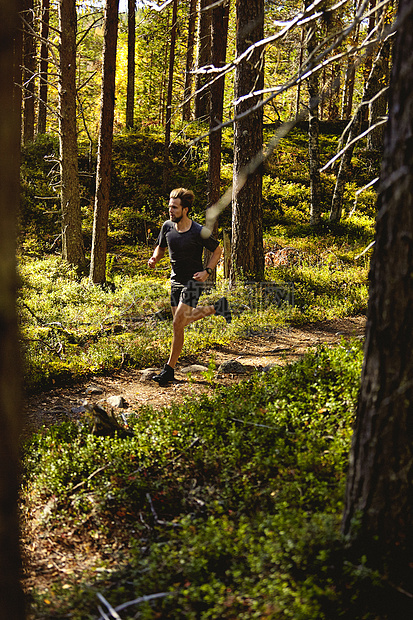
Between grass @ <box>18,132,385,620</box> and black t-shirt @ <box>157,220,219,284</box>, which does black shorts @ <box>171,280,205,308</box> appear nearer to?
black t-shirt @ <box>157,220,219,284</box>

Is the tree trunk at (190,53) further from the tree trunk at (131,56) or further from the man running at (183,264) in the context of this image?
the man running at (183,264)

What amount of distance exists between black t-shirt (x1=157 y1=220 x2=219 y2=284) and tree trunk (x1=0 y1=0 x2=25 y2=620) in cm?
531

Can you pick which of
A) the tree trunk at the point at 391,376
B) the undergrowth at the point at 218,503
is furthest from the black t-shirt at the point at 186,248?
the tree trunk at the point at 391,376

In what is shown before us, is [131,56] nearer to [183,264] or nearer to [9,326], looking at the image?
[183,264]

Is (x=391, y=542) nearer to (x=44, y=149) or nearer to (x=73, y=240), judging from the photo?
(x=73, y=240)

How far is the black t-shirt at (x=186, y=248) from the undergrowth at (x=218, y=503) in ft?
6.87

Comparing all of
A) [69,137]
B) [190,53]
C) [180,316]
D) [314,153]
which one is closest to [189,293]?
[180,316]

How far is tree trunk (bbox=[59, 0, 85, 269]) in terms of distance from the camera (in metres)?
12.7

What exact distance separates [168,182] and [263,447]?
56.0ft

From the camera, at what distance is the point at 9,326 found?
175 centimetres

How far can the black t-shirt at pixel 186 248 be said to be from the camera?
23.2ft

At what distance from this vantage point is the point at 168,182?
19891 millimetres

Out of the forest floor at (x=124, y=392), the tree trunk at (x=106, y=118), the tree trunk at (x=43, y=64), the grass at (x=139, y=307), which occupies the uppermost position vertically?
the tree trunk at (x=43, y=64)

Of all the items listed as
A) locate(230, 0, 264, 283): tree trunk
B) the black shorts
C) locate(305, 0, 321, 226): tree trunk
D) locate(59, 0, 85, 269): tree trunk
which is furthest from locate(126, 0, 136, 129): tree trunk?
the black shorts
